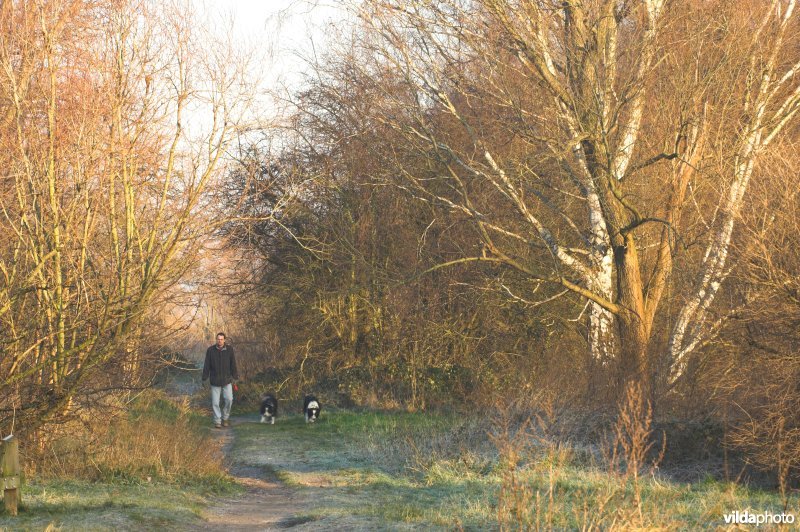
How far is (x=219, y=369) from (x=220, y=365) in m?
0.12

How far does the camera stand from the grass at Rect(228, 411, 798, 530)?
7.82m

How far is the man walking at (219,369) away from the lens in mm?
19984

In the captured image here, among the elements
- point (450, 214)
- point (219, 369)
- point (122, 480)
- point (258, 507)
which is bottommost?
point (258, 507)

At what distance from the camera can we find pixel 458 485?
11.0 meters

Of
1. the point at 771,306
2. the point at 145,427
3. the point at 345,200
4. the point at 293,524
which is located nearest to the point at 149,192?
the point at 145,427

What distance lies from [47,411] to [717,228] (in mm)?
11489

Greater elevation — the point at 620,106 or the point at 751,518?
the point at 620,106

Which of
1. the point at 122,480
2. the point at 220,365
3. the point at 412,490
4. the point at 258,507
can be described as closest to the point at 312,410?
the point at 220,365

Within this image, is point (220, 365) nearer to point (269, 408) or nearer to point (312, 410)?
point (269, 408)

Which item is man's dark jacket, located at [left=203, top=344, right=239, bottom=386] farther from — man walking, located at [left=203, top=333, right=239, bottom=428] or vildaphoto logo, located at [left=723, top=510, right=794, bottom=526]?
vildaphoto logo, located at [left=723, top=510, right=794, bottom=526]

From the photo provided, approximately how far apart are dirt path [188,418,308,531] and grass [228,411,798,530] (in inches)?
9.0

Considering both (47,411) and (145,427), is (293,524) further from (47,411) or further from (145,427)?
(145,427)

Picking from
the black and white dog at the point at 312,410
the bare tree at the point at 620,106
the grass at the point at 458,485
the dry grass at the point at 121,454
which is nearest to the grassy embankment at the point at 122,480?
the dry grass at the point at 121,454

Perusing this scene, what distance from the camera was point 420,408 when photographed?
21250 mm
